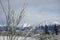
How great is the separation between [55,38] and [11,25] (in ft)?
9.99

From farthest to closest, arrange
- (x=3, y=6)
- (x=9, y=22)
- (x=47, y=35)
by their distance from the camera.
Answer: (x=47, y=35), (x=3, y=6), (x=9, y=22)

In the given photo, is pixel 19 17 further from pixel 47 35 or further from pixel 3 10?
pixel 47 35

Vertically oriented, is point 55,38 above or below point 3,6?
below

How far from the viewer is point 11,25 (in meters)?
2.65

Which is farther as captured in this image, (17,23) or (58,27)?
(58,27)

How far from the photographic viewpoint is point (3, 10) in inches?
109

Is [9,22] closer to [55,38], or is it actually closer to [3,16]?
[3,16]

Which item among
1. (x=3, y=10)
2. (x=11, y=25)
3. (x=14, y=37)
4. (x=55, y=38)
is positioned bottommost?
(x=55, y=38)

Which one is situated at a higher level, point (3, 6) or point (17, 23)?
point (3, 6)

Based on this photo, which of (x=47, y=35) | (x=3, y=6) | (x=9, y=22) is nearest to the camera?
(x=9, y=22)

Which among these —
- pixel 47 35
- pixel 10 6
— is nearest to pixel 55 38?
pixel 47 35

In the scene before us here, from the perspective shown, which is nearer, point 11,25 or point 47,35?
point 11,25

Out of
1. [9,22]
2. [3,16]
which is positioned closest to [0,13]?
[3,16]

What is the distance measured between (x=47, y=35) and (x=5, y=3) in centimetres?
277
